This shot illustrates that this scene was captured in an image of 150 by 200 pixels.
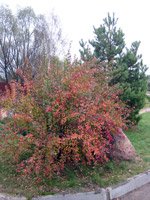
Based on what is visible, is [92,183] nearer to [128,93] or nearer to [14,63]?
[128,93]

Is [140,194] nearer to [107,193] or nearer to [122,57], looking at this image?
[107,193]

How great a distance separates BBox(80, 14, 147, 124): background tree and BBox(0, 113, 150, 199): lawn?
11.5 ft

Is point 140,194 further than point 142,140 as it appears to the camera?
No

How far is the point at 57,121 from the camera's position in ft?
14.4

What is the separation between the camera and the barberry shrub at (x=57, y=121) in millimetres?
4152

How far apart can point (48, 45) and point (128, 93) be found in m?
14.2

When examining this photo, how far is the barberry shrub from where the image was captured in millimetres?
4152

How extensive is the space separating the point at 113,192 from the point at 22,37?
19.9 m

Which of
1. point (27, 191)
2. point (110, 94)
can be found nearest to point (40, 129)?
point (27, 191)

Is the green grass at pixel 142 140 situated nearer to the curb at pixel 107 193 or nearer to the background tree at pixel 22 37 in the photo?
the curb at pixel 107 193

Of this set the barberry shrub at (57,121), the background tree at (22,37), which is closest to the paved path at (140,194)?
the barberry shrub at (57,121)

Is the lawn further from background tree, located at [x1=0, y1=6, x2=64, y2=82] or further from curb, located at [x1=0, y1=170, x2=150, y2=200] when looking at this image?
background tree, located at [x1=0, y1=6, x2=64, y2=82]

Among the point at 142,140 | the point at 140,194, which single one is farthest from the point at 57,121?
the point at 142,140

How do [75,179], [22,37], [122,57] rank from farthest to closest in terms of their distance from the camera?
[22,37] → [122,57] → [75,179]
